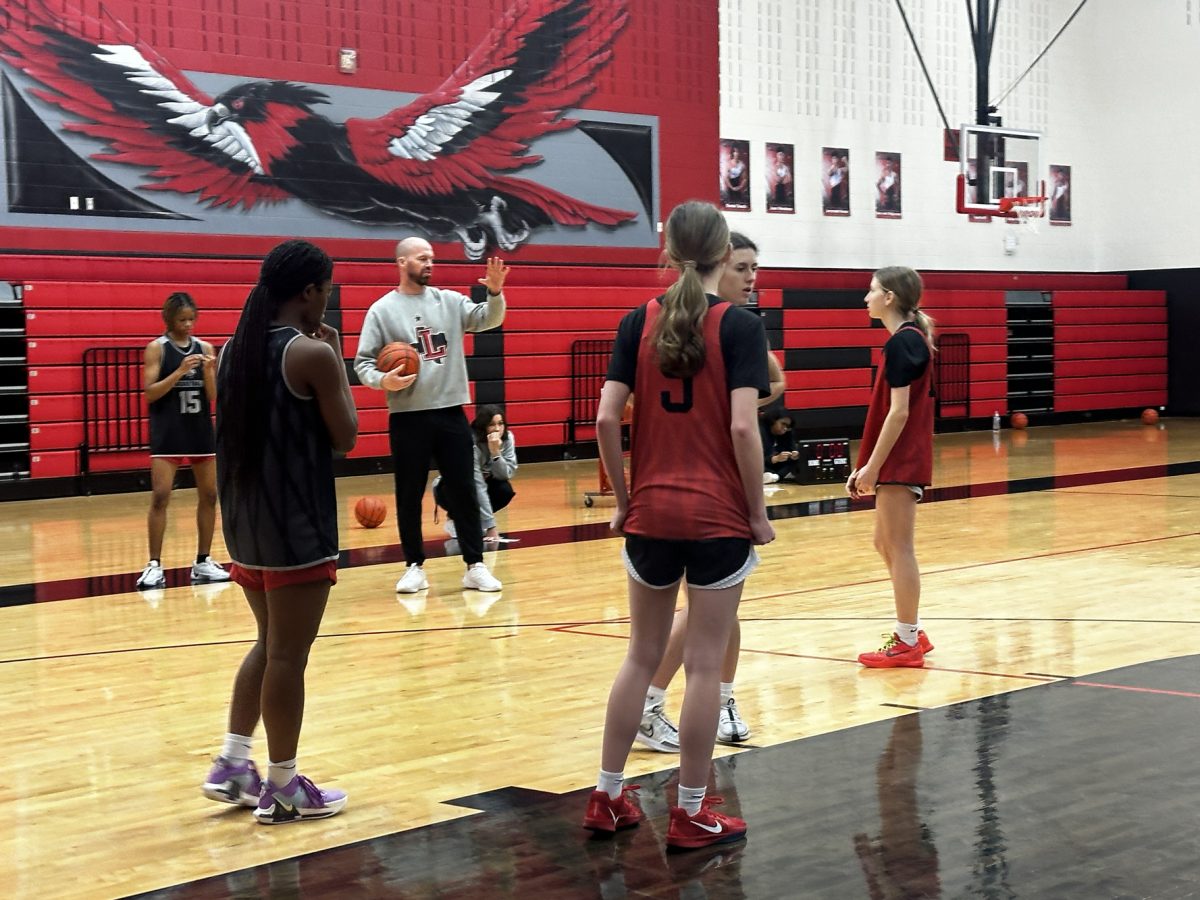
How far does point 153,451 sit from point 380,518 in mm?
→ 2648

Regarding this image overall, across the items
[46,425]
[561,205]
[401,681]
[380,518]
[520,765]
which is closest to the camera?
[520,765]

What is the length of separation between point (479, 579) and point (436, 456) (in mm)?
682

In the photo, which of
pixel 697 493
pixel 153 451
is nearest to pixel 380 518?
pixel 153 451

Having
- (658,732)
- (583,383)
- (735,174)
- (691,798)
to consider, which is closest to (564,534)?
(658,732)

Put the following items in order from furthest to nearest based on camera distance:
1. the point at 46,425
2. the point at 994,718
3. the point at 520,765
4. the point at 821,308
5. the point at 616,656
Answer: the point at 821,308
the point at 46,425
the point at 616,656
the point at 994,718
the point at 520,765

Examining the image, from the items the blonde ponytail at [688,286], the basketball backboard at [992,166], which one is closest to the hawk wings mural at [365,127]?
the basketball backboard at [992,166]

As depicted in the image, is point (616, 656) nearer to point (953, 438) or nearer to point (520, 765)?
point (520, 765)

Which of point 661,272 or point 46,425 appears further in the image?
point 46,425

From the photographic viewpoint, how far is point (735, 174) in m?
19.1

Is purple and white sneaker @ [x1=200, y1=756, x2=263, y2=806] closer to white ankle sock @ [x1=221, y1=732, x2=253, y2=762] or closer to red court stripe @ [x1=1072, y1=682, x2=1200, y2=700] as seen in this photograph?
white ankle sock @ [x1=221, y1=732, x2=253, y2=762]

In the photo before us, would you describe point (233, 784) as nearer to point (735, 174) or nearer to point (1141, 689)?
point (1141, 689)

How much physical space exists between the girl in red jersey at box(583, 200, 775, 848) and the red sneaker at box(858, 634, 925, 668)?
2105mm

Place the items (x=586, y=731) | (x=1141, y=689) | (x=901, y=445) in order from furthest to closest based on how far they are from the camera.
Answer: (x=901, y=445) < (x=1141, y=689) < (x=586, y=731)

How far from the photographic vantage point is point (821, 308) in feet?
62.6
